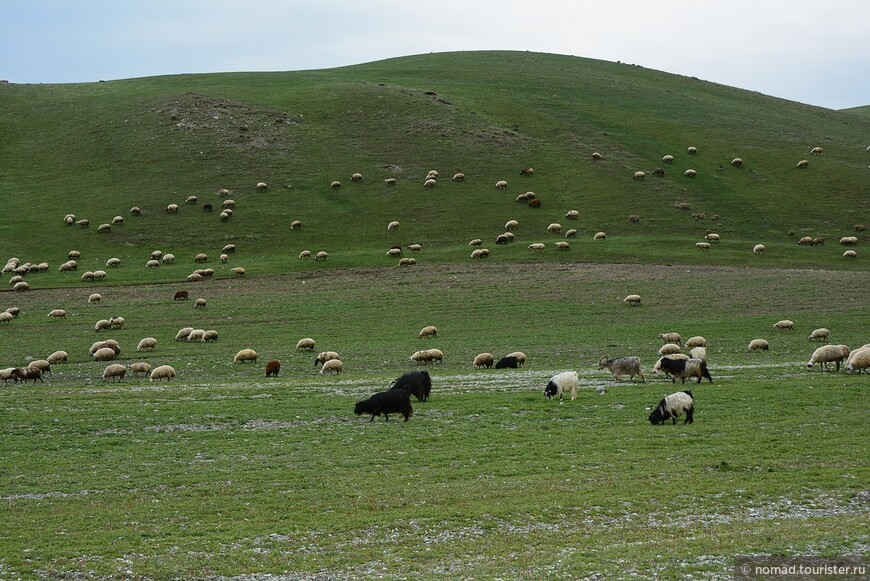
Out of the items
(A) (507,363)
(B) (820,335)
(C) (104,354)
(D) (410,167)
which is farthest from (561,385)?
(D) (410,167)

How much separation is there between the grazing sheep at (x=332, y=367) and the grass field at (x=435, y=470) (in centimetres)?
40

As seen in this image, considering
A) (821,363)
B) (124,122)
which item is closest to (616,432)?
(821,363)

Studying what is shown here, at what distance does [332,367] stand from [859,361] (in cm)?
1838

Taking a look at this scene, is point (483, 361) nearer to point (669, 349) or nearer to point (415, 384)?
point (669, 349)

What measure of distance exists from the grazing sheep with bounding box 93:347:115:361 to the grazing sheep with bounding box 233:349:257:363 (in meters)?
5.97

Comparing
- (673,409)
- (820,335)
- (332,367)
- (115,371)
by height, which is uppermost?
(820,335)

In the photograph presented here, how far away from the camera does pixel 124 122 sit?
309ft

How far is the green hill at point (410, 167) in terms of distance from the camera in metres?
69.4

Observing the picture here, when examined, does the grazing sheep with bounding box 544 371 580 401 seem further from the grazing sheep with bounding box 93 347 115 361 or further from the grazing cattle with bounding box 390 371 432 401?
the grazing sheep with bounding box 93 347 115 361

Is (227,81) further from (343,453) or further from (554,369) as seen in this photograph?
(343,453)

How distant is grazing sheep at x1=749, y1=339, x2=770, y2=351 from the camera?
1420 inches

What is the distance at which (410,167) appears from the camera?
84.4 meters

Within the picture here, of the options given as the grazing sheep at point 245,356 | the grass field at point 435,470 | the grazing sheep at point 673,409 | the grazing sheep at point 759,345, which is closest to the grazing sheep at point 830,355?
the grass field at point 435,470

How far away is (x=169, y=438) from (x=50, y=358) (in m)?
19.4
